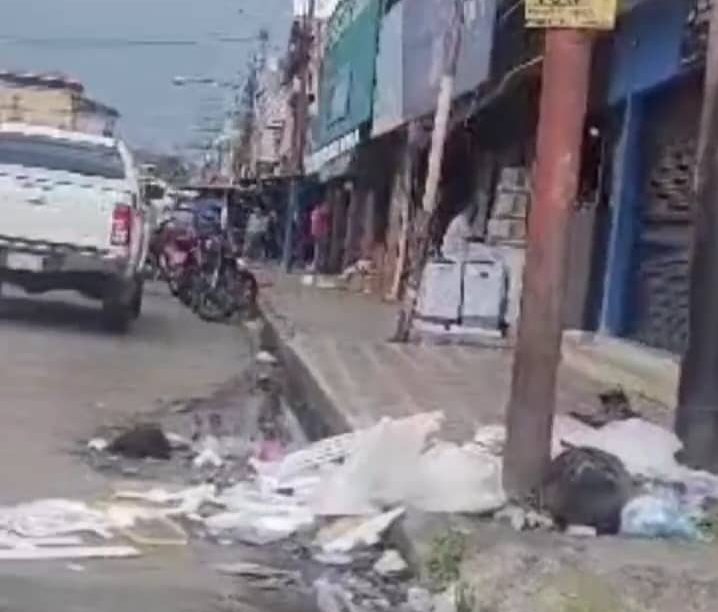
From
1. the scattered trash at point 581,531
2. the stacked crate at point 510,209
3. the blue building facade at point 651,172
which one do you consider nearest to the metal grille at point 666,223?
the blue building facade at point 651,172

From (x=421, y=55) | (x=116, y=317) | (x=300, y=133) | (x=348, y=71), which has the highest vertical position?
(x=348, y=71)

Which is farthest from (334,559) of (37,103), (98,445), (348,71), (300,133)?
(37,103)

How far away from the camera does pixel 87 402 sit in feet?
46.4

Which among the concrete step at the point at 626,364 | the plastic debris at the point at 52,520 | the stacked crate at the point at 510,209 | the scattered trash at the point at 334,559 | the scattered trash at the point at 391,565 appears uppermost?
the stacked crate at the point at 510,209

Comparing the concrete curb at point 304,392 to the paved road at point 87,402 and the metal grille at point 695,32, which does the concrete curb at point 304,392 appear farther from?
the metal grille at point 695,32

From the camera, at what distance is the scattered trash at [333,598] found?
24.3ft

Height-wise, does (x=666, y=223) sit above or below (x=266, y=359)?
above

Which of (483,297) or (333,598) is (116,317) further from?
(333,598)

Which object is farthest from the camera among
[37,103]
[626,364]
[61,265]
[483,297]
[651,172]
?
[37,103]

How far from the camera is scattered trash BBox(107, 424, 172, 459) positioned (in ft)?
37.4

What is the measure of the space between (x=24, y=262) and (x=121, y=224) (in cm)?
112

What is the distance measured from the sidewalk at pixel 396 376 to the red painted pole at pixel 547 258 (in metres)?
2.33

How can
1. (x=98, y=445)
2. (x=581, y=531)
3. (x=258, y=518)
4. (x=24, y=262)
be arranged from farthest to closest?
(x=24, y=262) → (x=98, y=445) → (x=258, y=518) → (x=581, y=531)

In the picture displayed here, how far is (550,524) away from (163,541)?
1621 mm
